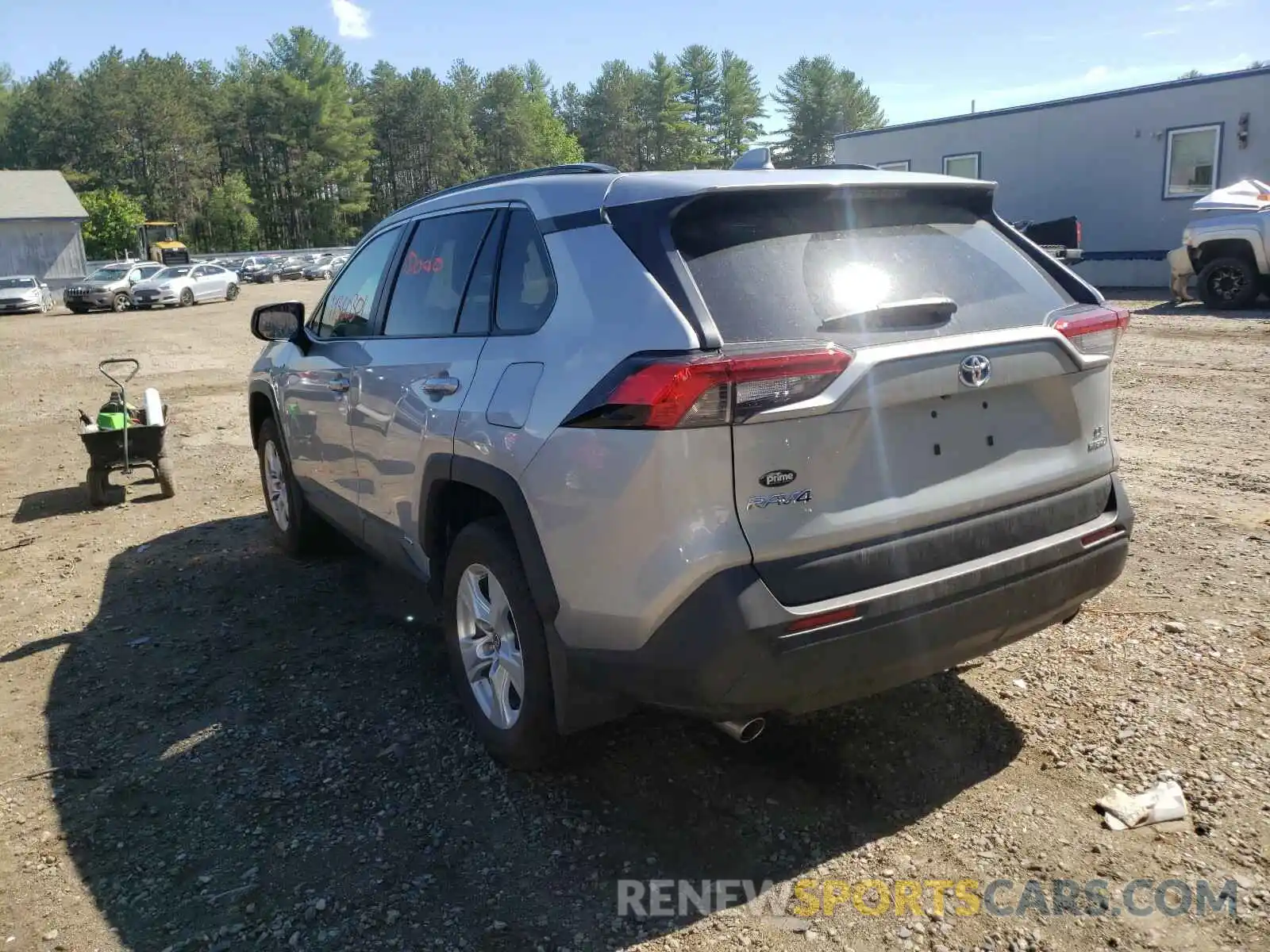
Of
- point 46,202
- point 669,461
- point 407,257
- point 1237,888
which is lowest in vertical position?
point 1237,888

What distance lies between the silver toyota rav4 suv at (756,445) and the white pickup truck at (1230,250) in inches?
566

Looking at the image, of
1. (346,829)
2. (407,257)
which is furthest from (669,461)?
(407,257)

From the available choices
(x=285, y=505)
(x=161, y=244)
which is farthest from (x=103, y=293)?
(x=285, y=505)

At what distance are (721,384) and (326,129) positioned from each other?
83.5m

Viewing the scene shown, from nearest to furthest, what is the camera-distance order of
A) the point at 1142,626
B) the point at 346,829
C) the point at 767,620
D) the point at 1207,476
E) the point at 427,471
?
the point at 767,620
the point at 346,829
the point at 427,471
the point at 1142,626
the point at 1207,476

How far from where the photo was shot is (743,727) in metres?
2.72

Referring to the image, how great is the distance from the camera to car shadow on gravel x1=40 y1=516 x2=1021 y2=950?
8.77 ft

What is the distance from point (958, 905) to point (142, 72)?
291 ft

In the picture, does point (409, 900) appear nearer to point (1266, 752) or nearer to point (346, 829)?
point (346, 829)

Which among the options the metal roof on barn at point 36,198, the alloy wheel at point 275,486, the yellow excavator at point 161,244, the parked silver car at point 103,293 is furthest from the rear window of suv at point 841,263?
the metal roof on barn at point 36,198

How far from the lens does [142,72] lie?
247ft

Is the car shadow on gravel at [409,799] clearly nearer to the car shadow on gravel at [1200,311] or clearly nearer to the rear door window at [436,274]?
the rear door window at [436,274]

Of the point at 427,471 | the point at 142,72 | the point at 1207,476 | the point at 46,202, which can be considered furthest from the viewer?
the point at 142,72

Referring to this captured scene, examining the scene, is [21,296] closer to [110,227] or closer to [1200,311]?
[110,227]
